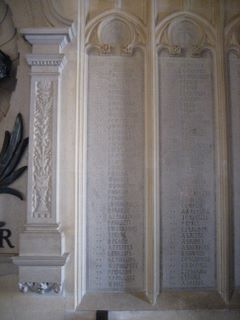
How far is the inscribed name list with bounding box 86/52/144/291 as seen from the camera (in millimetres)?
3057

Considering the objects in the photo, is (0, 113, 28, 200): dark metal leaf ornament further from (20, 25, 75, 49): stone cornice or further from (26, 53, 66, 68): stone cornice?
(20, 25, 75, 49): stone cornice

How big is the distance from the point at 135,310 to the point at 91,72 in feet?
7.11

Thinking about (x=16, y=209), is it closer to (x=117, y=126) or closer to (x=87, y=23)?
(x=117, y=126)

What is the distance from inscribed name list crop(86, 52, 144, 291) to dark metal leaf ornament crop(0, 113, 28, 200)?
0.60 metres

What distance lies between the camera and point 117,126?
3.14m

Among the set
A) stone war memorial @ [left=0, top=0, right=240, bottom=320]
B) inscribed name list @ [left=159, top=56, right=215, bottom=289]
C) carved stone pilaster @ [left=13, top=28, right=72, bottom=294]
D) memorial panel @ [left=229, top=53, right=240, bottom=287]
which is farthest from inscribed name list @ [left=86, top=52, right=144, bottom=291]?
memorial panel @ [left=229, top=53, right=240, bottom=287]

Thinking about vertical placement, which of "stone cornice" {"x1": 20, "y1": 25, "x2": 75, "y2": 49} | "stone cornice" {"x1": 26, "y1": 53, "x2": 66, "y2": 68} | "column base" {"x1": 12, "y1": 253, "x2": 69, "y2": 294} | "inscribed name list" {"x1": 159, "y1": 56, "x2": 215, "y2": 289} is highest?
"stone cornice" {"x1": 20, "y1": 25, "x2": 75, "y2": 49}

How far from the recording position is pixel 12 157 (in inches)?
119

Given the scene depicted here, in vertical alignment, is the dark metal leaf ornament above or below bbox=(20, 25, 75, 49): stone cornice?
below

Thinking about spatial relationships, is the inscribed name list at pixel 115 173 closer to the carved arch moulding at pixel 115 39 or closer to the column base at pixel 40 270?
the carved arch moulding at pixel 115 39

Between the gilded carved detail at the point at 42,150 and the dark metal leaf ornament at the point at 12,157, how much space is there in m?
0.17

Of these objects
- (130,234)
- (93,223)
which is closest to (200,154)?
(130,234)

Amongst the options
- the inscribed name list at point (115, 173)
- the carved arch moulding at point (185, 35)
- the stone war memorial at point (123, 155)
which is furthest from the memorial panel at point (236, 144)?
the inscribed name list at point (115, 173)

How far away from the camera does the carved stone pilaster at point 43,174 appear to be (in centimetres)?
281
